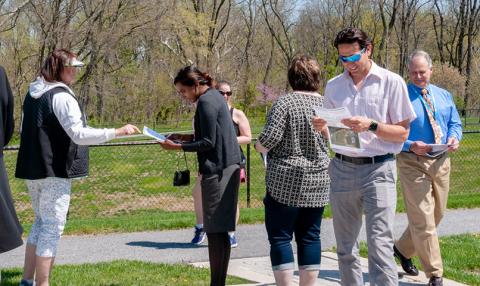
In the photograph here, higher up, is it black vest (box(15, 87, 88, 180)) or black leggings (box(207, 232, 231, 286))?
black vest (box(15, 87, 88, 180))

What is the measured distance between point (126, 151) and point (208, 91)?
38.5ft

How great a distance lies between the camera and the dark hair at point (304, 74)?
506cm

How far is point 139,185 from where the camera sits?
15641 millimetres

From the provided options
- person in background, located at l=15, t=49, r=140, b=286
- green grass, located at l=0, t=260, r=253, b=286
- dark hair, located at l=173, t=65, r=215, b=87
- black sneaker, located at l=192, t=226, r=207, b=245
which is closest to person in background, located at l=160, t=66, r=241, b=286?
dark hair, located at l=173, t=65, r=215, b=87

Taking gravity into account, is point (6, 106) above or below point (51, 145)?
above

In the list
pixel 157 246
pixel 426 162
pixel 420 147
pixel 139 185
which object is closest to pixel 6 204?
pixel 420 147

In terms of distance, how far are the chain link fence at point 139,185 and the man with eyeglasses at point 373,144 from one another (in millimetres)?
6888

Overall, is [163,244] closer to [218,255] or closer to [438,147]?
[218,255]

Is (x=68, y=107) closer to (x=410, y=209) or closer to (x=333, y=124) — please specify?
(x=333, y=124)

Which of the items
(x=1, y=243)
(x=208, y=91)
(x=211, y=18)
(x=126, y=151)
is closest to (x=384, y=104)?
(x=208, y=91)

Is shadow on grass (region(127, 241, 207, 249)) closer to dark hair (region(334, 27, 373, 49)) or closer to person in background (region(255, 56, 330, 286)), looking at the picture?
person in background (region(255, 56, 330, 286))

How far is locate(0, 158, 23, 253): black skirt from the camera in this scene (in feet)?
15.1

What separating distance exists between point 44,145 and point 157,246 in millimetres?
3149

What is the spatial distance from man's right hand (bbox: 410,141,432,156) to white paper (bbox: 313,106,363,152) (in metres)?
1.26
